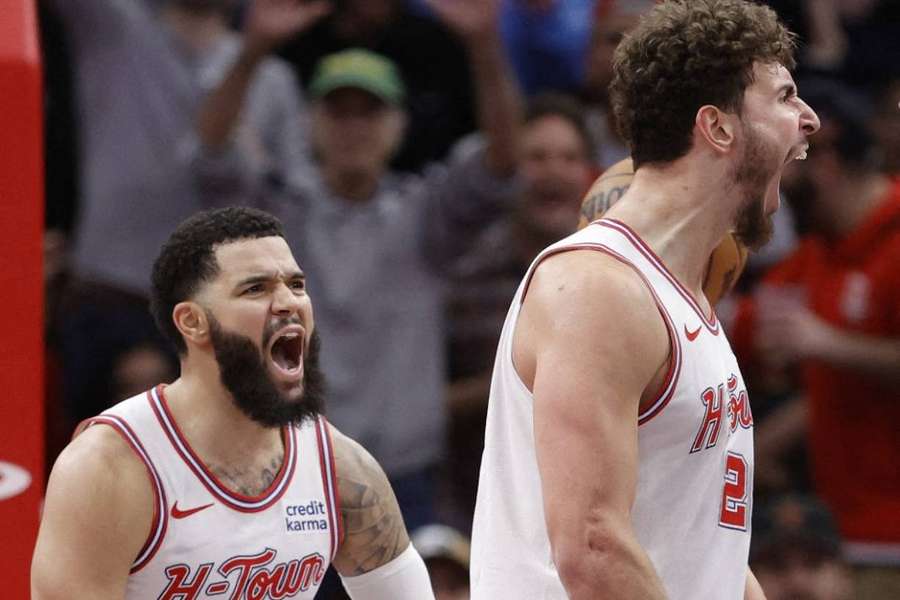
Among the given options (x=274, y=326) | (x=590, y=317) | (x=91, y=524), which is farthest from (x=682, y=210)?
(x=91, y=524)

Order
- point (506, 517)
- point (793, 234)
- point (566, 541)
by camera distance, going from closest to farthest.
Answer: point (566, 541) → point (506, 517) → point (793, 234)

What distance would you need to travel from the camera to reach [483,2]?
6.62 meters

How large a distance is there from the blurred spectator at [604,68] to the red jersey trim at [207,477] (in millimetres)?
3239

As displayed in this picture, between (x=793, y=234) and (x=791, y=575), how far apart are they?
213cm

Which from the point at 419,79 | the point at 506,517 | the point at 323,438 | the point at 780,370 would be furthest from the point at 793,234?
the point at 506,517

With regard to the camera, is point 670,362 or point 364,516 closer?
point 670,362

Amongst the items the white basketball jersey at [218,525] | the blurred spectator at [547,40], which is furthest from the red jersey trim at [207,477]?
the blurred spectator at [547,40]

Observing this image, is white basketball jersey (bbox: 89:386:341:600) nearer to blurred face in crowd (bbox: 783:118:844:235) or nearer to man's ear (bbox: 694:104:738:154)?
Answer: man's ear (bbox: 694:104:738:154)

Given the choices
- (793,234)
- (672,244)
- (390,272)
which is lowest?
(793,234)

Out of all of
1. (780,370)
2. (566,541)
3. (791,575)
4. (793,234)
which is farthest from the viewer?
(793,234)

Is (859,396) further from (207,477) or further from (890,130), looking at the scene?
(207,477)

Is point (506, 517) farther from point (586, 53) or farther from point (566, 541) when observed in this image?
point (586, 53)

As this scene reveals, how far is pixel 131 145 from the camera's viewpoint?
7.04 meters

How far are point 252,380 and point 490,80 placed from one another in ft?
10.2
